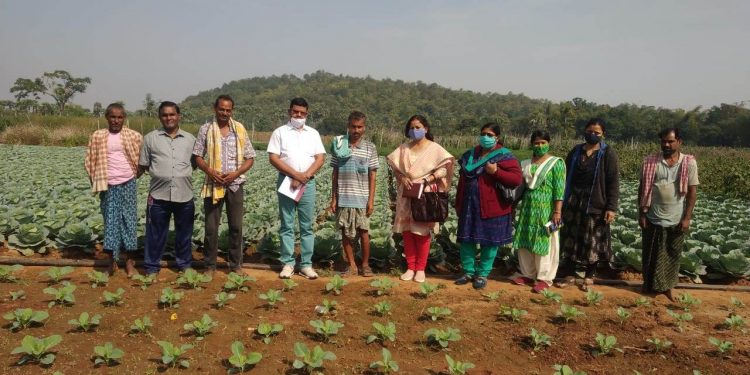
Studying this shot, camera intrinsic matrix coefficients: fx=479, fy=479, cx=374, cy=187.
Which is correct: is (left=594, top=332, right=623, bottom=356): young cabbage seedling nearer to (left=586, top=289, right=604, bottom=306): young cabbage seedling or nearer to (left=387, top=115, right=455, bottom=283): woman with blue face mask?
(left=586, top=289, right=604, bottom=306): young cabbage seedling

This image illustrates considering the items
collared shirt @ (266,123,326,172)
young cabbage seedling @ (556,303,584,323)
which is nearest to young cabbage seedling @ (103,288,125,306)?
collared shirt @ (266,123,326,172)

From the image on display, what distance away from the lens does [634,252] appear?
5.73 metres

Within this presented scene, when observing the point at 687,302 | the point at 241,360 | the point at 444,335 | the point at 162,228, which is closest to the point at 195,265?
the point at 162,228

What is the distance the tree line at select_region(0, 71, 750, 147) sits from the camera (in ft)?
168

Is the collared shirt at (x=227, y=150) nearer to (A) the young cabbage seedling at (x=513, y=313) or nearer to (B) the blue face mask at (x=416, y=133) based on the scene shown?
(B) the blue face mask at (x=416, y=133)

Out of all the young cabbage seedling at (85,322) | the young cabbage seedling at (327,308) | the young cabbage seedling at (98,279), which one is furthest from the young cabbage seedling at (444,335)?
the young cabbage seedling at (98,279)

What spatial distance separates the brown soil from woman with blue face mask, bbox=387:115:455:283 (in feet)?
1.80

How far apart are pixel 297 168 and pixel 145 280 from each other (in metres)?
1.81

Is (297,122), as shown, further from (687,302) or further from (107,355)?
(687,302)

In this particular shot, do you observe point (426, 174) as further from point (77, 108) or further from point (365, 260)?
point (77, 108)

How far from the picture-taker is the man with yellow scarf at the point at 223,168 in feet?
15.7

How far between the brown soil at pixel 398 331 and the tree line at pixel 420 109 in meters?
42.4

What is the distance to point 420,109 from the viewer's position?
90.6 metres

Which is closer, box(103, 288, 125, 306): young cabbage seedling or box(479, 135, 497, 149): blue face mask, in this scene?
box(103, 288, 125, 306): young cabbage seedling
